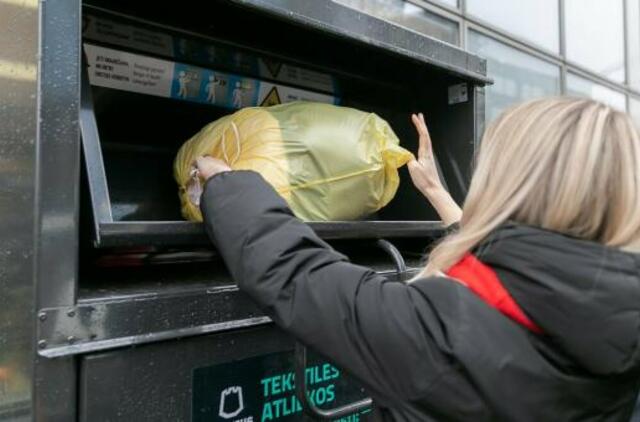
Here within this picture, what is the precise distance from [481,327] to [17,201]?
0.79 m

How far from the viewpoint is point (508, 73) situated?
185 inches

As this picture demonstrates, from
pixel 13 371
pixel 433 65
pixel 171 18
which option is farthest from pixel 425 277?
pixel 171 18

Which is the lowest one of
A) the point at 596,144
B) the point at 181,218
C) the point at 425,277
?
the point at 425,277

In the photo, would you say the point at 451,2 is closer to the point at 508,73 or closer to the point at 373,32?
the point at 508,73

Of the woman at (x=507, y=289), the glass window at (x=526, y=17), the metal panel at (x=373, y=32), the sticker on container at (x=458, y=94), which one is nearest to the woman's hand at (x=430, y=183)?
the metal panel at (x=373, y=32)

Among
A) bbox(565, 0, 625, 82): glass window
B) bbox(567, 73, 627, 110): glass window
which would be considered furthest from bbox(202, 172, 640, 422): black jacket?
bbox(565, 0, 625, 82): glass window

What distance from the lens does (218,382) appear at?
3.48ft

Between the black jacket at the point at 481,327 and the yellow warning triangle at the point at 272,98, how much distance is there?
0.88m

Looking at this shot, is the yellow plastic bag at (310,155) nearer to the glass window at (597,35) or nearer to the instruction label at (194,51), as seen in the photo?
the instruction label at (194,51)

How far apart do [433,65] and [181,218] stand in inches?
33.7

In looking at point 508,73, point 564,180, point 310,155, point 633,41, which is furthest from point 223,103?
point 633,41

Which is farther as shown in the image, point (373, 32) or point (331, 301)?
point (373, 32)

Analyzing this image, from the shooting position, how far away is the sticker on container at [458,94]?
1.75 m

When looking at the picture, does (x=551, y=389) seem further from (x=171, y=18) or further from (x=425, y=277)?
(x=171, y=18)
